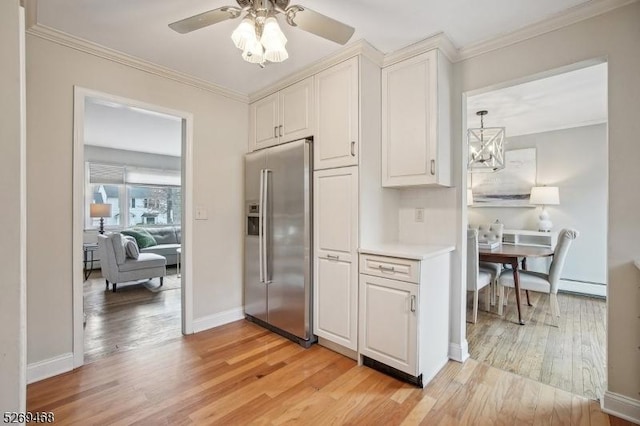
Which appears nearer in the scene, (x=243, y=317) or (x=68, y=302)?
(x=68, y=302)

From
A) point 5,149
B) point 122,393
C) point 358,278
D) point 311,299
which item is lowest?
point 122,393

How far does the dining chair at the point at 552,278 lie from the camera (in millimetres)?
3000

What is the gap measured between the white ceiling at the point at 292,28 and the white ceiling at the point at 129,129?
1.26 m

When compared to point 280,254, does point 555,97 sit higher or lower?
higher

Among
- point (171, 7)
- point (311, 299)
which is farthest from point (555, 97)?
point (171, 7)

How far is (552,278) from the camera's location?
303 cm

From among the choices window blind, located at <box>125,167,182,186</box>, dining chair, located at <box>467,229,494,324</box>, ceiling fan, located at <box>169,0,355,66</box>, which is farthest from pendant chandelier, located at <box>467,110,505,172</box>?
window blind, located at <box>125,167,182,186</box>

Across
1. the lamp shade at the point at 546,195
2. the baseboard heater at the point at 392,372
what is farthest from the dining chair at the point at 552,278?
the baseboard heater at the point at 392,372

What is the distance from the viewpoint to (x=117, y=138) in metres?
5.27

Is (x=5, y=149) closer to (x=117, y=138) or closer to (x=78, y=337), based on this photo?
(x=78, y=337)

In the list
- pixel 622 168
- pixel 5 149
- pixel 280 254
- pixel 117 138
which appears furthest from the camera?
pixel 117 138

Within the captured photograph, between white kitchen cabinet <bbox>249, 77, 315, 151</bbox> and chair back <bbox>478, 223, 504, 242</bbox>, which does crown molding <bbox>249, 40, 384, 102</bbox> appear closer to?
white kitchen cabinet <bbox>249, 77, 315, 151</bbox>

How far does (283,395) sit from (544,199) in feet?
14.3

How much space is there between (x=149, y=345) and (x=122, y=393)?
2.27 ft
